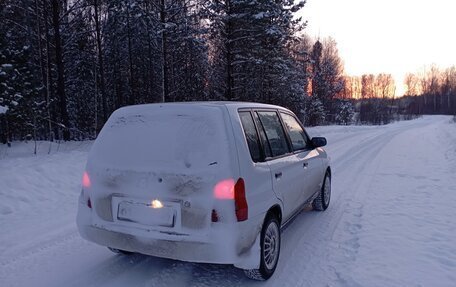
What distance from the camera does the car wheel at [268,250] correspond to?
3.26 meters

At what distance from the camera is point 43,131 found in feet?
61.2

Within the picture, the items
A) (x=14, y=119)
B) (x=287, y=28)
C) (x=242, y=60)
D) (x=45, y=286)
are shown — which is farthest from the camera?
(x=287, y=28)

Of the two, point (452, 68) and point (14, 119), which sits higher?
point (452, 68)

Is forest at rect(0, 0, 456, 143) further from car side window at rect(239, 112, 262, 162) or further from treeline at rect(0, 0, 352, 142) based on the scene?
car side window at rect(239, 112, 262, 162)

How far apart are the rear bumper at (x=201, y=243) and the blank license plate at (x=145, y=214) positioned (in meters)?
0.09

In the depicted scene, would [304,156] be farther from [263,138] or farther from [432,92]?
[432,92]

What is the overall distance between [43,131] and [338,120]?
142 feet

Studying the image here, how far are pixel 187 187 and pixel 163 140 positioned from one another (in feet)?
1.80

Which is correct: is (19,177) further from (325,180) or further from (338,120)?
(338,120)

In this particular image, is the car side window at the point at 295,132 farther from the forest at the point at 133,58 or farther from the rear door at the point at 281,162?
the forest at the point at 133,58

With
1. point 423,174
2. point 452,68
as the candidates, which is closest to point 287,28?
point 423,174

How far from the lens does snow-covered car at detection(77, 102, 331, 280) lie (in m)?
2.83

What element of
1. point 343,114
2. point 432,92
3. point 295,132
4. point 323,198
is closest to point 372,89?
point 432,92

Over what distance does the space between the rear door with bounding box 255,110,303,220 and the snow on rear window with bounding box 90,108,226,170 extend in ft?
2.75
